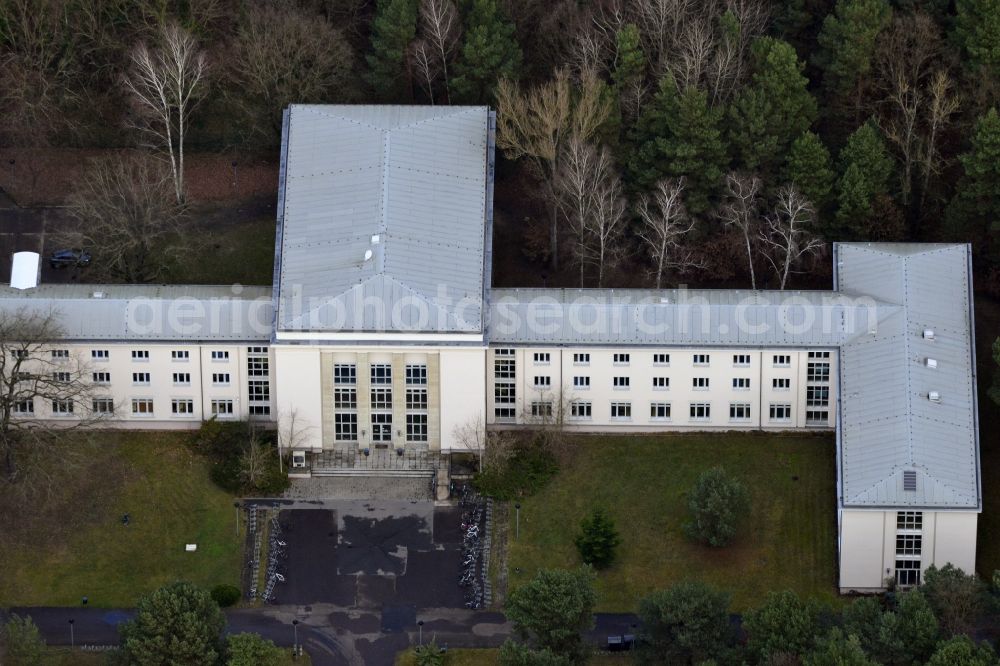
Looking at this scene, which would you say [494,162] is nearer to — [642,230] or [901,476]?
[642,230]

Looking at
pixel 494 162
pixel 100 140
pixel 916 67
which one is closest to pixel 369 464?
pixel 494 162

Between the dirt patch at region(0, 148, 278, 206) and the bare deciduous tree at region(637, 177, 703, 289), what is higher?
the dirt patch at region(0, 148, 278, 206)

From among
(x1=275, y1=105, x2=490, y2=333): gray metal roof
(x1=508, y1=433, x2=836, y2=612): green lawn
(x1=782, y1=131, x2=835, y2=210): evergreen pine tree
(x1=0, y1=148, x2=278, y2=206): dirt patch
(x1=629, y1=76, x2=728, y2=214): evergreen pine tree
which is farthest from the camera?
(x1=0, y1=148, x2=278, y2=206): dirt patch

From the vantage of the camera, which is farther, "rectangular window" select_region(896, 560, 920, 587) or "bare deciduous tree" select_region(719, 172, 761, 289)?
"bare deciduous tree" select_region(719, 172, 761, 289)

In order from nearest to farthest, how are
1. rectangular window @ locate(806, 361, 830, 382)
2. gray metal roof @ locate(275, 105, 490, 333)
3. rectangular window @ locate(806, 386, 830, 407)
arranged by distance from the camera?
gray metal roof @ locate(275, 105, 490, 333)
rectangular window @ locate(806, 361, 830, 382)
rectangular window @ locate(806, 386, 830, 407)

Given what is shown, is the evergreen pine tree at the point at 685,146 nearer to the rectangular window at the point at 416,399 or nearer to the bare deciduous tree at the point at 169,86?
the rectangular window at the point at 416,399

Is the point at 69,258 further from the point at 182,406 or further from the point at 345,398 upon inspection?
the point at 345,398

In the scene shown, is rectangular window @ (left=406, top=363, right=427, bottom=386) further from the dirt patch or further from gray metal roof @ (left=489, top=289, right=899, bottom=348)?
the dirt patch

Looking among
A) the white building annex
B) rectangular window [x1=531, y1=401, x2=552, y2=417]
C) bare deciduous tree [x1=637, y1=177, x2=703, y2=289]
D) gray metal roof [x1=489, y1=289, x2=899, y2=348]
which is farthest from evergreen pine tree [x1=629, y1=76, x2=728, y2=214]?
rectangular window [x1=531, y1=401, x2=552, y2=417]
